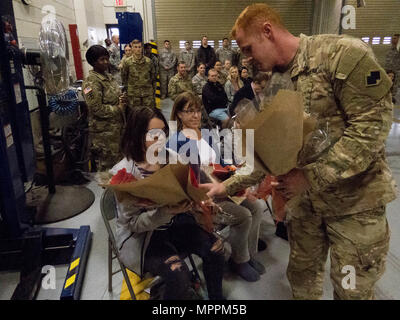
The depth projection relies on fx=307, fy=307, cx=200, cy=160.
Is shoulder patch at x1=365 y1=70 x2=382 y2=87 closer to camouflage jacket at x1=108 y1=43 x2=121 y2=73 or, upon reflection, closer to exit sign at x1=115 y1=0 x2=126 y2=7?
camouflage jacket at x1=108 y1=43 x2=121 y2=73

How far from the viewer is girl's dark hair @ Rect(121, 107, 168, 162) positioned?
159 centimetres

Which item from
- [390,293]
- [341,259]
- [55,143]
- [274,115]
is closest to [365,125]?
[274,115]

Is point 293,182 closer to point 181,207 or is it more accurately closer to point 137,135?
point 181,207

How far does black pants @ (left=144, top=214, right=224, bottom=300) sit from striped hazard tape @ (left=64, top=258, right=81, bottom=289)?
0.73m

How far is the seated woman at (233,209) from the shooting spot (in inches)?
83.3

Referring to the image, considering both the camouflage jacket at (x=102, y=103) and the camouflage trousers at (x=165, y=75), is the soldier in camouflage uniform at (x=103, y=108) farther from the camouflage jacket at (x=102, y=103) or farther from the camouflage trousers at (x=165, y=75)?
the camouflage trousers at (x=165, y=75)

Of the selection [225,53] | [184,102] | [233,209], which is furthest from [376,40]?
[233,209]

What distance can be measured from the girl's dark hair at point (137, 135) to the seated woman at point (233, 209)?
389mm

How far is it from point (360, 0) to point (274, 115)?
416 centimetres

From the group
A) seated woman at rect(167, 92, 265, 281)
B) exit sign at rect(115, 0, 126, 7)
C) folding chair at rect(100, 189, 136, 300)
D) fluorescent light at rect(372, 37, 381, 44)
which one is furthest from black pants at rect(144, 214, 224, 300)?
exit sign at rect(115, 0, 126, 7)

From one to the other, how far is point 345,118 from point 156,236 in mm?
A: 1047

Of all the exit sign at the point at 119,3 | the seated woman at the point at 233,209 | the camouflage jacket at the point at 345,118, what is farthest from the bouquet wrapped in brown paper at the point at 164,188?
the exit sign at the point at 119,3

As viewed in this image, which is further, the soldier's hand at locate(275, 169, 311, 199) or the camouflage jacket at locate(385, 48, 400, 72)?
the camouflage jacket at locate(385, 48, 400, 72)

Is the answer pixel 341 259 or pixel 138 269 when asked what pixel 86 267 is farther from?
pixel 341 259
